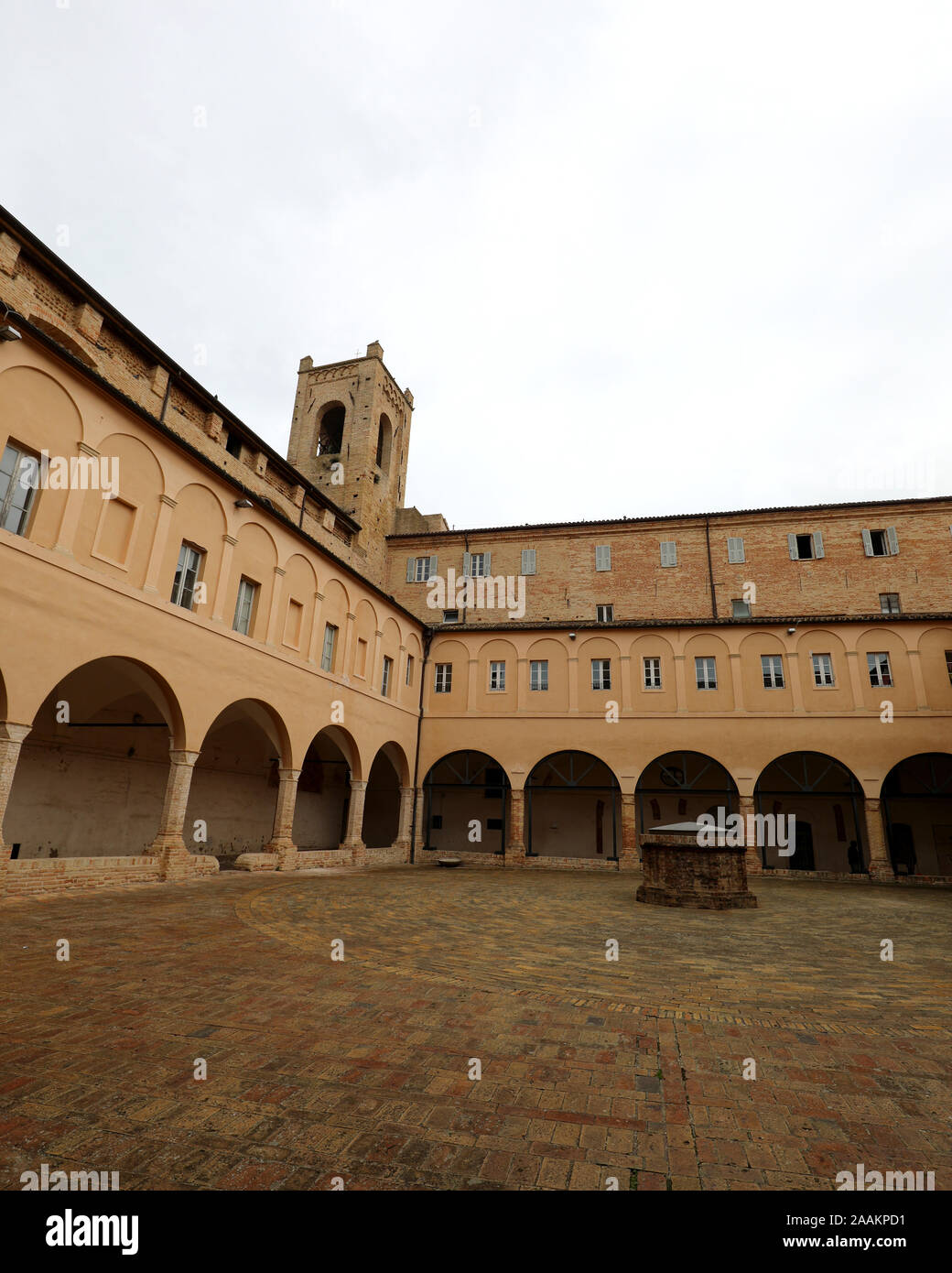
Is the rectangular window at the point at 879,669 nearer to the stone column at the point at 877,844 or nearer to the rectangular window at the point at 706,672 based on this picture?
the stone column at the point at 877,844

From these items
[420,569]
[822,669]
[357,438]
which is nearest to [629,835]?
[822,669]

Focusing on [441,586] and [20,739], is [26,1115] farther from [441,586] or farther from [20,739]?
[441,586]

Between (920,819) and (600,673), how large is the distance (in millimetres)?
13163

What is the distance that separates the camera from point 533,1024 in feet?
15.6

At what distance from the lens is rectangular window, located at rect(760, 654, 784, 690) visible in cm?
2250

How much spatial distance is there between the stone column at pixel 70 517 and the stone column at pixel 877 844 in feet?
77.1

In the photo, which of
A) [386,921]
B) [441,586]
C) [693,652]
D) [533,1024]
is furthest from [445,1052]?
[441,586]

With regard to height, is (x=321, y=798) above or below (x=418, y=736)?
below

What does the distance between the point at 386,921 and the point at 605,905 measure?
4.98 m

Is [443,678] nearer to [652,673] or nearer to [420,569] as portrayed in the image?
[420,569]

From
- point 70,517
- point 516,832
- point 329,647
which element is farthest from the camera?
point 516,832

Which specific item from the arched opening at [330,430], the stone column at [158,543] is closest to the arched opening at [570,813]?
the stone column at [158,543]

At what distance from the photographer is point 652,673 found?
23.6 meters

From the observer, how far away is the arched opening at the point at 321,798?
82.8 ft
